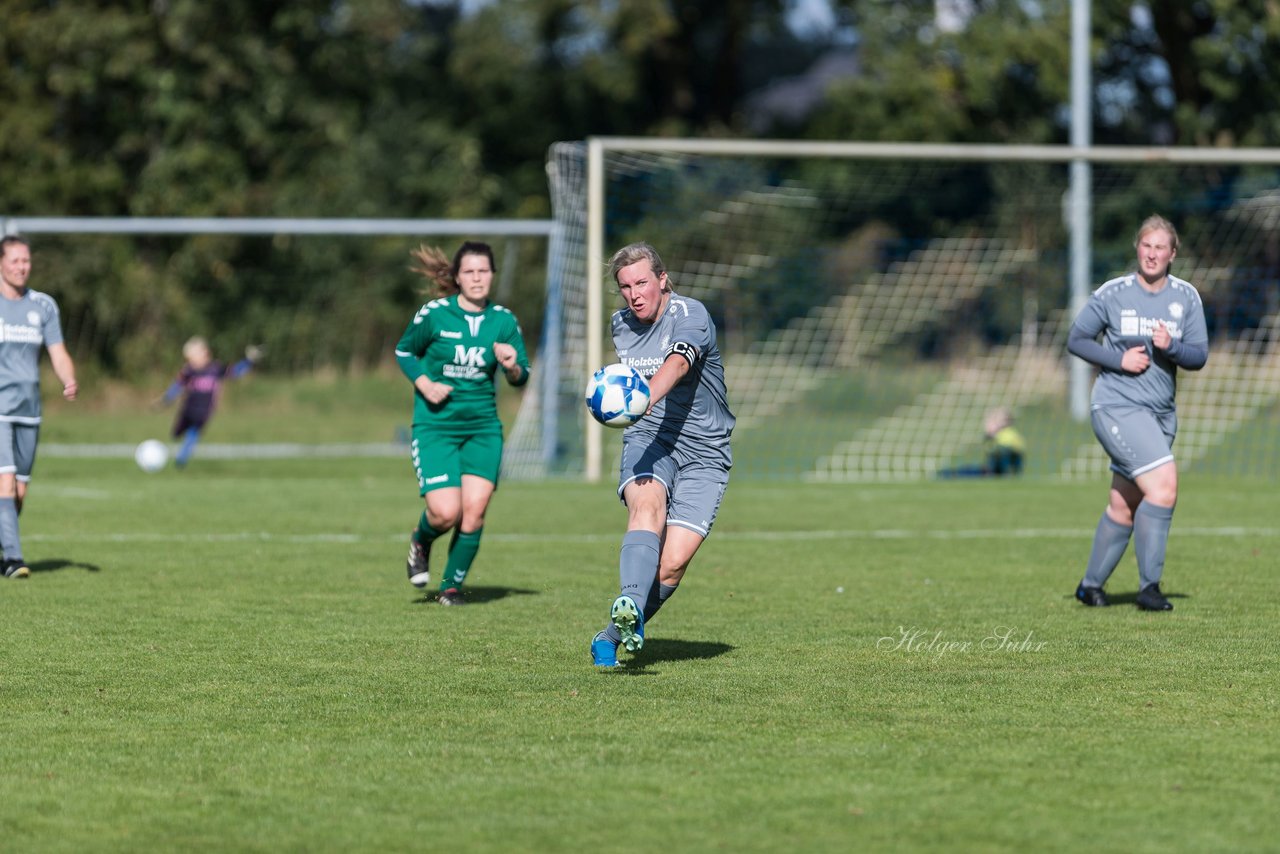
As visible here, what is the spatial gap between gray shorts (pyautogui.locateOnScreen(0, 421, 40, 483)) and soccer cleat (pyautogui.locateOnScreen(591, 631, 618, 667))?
4737mm

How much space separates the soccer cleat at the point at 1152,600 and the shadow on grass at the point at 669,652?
2421 mm

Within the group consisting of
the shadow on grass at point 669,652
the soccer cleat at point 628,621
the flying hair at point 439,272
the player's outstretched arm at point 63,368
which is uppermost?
the flying hair at point 439,272

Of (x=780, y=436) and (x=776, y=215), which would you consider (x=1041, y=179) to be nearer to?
(x=776, y=215)

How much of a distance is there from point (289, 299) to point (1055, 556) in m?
16.8

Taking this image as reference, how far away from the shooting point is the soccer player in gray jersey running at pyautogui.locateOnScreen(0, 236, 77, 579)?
10.8 metres

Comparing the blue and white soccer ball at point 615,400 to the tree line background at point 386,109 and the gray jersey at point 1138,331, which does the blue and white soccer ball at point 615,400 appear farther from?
the tree line background at point 386,109

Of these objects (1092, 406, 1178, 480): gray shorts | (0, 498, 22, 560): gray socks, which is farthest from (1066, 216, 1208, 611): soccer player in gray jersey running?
(0, 498, 22, 560): gray socks

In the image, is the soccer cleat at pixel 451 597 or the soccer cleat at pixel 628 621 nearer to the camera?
the soccer cleat at pixel 628 621

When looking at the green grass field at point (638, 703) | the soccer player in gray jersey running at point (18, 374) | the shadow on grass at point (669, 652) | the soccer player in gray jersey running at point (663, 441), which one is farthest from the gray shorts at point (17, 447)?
the soccer player in gray jersey running at point (663, 441)

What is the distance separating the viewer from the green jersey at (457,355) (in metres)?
9.92

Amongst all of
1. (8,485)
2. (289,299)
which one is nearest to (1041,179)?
(289,299)

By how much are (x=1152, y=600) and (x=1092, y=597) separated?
390 mm

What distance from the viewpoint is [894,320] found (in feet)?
78.6

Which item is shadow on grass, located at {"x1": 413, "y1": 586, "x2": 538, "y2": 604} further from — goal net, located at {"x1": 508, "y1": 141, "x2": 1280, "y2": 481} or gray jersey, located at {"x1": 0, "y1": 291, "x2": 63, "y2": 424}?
goal net, located at {"x1": 508, "y1": 141, "x2": 1280, "y2": 481}
